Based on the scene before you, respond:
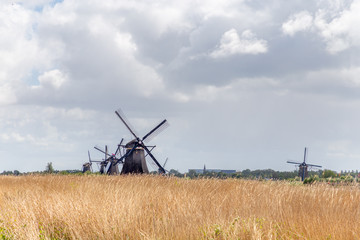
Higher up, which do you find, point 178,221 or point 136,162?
point 136,162

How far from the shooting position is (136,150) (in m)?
32.8

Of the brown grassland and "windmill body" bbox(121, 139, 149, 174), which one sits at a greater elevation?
"windmill body" bbox(121, 139, 149, 174)

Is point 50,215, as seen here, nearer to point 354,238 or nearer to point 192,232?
point 192,232

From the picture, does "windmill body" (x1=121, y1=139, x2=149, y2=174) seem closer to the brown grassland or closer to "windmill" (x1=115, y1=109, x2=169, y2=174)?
"windmill" (x1=115, y1=109, x2=169, y2=174)

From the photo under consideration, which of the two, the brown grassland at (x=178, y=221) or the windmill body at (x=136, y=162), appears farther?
the windmill body at (x=136, y=162)

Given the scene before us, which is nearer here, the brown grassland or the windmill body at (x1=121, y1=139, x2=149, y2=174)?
the brown grassland

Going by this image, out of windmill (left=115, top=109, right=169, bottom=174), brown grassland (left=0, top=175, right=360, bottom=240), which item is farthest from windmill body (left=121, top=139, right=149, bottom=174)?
brown grassland (left=0, top=175, right=360, bottom=240)

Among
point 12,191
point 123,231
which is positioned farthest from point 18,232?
point 12,191

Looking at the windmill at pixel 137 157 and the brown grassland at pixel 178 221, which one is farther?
the windmill at pixel 137 157

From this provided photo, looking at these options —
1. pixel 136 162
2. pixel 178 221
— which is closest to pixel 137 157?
pixel 136 162

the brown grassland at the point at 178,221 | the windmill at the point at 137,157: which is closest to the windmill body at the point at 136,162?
the windmill at the point at 137,157

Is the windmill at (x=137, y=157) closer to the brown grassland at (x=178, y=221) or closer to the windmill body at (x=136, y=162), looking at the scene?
the windmill body at (x=136, y=162)

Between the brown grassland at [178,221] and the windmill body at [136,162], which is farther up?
the windmill body at [136,162]

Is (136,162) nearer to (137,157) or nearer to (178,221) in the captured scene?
(137,157)
